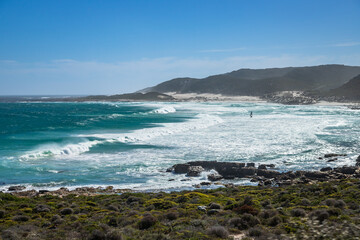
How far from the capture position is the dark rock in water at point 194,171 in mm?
21438

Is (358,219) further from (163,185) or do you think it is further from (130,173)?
(130,173)

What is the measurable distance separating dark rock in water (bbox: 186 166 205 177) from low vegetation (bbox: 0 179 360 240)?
5906 millimetres

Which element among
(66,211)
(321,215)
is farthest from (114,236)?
(321,215)

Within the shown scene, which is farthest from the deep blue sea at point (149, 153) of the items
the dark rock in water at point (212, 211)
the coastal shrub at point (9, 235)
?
the coastal shrub at point (9, 235)

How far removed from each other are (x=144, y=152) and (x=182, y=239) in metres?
20.1

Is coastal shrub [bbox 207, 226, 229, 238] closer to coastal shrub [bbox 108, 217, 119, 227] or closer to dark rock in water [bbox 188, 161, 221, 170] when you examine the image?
coastal shrub [bbox 108, 217, 119, 227]

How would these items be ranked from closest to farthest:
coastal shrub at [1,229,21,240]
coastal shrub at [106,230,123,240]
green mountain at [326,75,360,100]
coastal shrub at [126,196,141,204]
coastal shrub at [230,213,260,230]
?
1. coastal shrub at [106,230,123,240]
2. coastal shrub at [1,229,21,240]
3. coastal shrub at [230,213,260,230]
4. coastal shrub at [126,196,141,204]
5. green mountain at [326,75,360,100]

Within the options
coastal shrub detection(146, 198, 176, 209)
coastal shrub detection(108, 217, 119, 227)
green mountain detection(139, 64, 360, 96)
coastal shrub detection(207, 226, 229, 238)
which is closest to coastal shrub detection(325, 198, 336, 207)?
coastal shrub detection(207, 226, 229, 238)

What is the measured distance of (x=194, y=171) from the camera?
2162 cm

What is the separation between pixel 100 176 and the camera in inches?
833

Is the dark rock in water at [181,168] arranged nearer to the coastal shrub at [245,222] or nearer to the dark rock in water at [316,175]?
the dark rock in water at [316,175]

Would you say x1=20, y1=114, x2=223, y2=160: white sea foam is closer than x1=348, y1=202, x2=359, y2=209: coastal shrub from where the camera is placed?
No

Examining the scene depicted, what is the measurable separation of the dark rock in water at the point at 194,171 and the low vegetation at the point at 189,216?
5906 mm

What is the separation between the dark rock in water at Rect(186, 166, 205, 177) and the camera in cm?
2144
